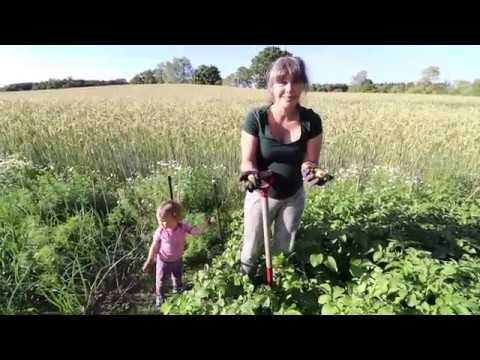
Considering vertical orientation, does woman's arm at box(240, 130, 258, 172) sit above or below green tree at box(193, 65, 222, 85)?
below

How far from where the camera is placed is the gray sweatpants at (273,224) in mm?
2408

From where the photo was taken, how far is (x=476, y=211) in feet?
11.8

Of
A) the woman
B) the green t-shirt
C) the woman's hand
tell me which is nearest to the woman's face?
the woman

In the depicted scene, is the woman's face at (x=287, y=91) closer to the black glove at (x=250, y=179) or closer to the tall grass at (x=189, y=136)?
the black glove at (x=250, y=179)

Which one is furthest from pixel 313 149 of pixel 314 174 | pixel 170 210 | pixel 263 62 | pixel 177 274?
pixel 177 274

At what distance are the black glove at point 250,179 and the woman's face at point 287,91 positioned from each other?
430 mm

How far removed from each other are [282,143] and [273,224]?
0.61 meters

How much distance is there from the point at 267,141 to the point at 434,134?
3415 millimetres

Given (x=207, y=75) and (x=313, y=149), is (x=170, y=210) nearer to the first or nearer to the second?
(x=313, y=149)

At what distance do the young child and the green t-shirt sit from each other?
710 millimetres

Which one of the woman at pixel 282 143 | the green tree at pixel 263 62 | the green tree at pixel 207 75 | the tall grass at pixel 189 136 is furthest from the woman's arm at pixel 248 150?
the tall grass at pixel 189 136

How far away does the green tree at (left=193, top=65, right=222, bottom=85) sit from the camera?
10.7ft

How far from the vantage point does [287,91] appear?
7.02 ft

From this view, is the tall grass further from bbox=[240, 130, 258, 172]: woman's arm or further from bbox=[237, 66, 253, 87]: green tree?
bbox=[240, 130, 258, 172]: woman's arm
